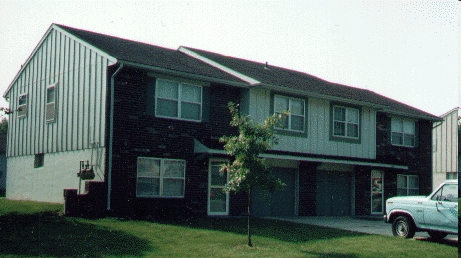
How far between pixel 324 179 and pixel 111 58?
11.9m

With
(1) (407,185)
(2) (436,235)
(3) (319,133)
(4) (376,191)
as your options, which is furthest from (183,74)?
(1) (407,185)

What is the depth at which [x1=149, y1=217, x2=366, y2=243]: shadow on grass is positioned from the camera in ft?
53.5

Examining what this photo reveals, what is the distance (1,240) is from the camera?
531 inches

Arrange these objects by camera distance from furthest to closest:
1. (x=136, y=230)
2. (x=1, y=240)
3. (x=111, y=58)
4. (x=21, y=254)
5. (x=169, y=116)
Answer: (x=169, y=116) < (x=111, y=58) < (x=136, y=230) < (x=1, y=240) < (x=21, y=254)

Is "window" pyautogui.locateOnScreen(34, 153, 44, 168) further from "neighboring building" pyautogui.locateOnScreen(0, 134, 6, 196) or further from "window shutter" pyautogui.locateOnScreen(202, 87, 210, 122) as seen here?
"neighboring building" pyautogui.locateOnScreen(0, 134, 6, 196)

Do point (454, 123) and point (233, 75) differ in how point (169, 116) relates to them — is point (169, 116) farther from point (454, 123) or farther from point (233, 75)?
point (454, 123)

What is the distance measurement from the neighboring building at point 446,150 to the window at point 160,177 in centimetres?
2496

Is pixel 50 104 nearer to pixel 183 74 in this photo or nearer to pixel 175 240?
pixel 183 74

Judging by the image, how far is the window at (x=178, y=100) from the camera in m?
20.4

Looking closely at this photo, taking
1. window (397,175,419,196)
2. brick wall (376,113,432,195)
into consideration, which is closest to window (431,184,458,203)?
brick wall (376,113,432,195)

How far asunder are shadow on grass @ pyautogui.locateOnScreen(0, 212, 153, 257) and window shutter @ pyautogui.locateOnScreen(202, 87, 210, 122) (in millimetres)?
6721

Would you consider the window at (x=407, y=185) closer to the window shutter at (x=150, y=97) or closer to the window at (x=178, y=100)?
the window at (x=178, y=100)

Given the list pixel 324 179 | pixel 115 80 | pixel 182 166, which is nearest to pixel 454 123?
pixel 324 179

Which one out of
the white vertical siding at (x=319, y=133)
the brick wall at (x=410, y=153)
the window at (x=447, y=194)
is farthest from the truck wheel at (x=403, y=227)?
the brick wall at (x=410, y=153)
